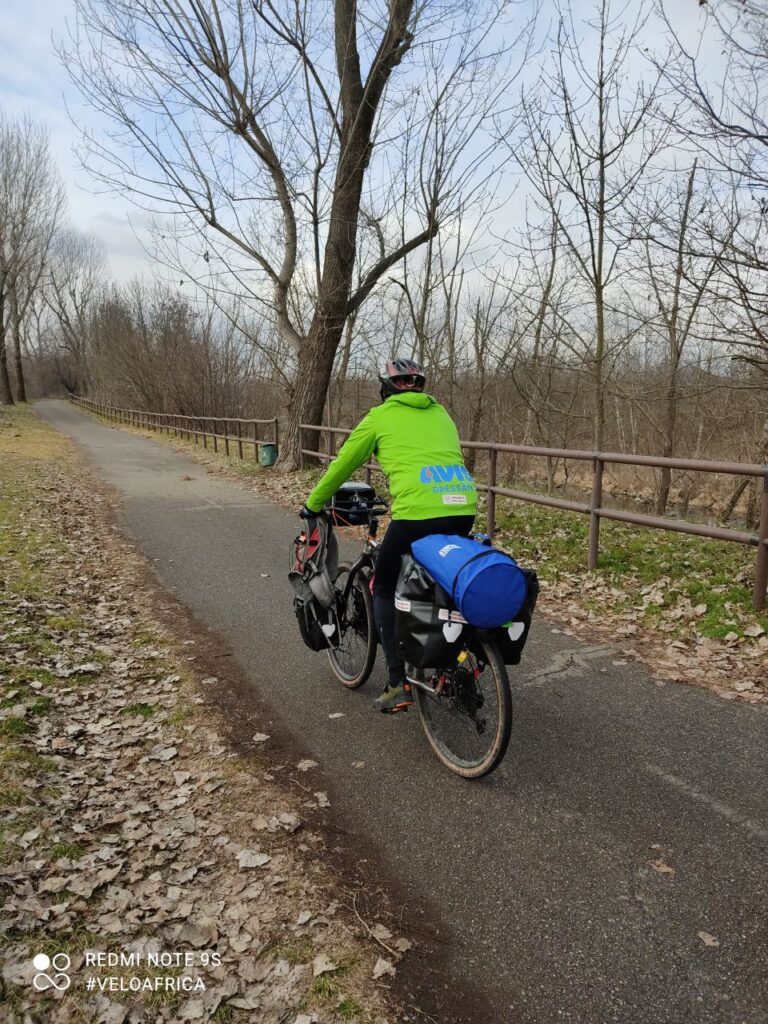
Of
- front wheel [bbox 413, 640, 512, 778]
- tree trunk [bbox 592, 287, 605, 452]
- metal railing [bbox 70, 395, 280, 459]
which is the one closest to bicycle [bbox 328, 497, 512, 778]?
front wheel [bbox 413, 640, 512, 778]

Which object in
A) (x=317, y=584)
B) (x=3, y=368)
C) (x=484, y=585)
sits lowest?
(x=317, y=584)

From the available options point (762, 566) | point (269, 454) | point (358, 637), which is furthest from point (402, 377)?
point (269, 454)

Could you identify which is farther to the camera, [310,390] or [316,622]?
[310,390]

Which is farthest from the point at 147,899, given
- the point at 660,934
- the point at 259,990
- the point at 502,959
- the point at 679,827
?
the point at 679,827

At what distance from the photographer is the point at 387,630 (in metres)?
3.70

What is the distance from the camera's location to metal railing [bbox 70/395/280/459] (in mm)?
17281

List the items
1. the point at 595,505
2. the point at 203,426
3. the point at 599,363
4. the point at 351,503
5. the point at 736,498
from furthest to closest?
the point at 203,426 < the point at 736,498 < the point at 599,363 < the point at 595,505 < the point at 351,503

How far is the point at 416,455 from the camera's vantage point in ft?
11.4

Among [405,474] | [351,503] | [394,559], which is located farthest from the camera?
[351,503]

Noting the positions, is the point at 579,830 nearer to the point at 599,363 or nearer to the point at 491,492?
the point at 491,492

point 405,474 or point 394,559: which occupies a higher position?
→ point 405,474

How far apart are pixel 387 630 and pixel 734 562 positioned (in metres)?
4.30

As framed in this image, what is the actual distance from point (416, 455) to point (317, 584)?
4.45 ft

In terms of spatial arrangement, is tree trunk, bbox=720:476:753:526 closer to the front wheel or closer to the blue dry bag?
the front wheel
